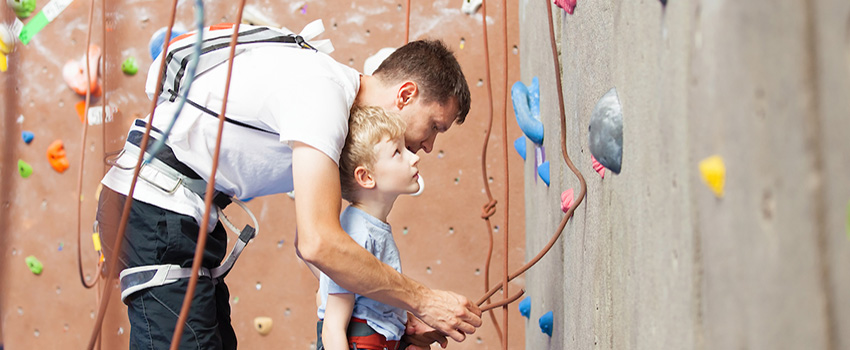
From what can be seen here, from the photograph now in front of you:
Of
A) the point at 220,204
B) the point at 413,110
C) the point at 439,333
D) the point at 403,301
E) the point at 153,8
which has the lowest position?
the point at 439,333

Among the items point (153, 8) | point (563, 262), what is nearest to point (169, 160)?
point (563, 262)

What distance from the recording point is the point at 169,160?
1.22 meters

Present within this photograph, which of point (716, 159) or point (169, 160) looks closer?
point (716, 159)

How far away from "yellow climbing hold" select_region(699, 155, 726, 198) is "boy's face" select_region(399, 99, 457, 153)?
0.82 meters

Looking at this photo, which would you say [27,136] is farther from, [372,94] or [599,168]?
[599,168]

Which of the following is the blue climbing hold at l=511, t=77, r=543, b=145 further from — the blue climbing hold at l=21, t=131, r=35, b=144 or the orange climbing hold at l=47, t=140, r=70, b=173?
the blue climbing hold at l=21, t=131, r=35, b=144

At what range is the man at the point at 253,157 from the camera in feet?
3.42

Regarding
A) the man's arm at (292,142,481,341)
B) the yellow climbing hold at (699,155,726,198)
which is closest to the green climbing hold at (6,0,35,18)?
the man's arm at (292,142,481,341)

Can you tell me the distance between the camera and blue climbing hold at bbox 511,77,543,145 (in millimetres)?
1756

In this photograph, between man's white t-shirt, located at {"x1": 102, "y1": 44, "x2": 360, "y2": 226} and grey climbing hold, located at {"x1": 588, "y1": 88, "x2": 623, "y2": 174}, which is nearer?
grey climbing hold, located at {"x1": 588, "y1": 88, "x2": 623, "y2": 174}

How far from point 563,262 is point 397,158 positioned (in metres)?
0.44

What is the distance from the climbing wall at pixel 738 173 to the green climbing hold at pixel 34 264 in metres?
2.48

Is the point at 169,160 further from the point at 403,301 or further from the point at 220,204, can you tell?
the point at 403,301

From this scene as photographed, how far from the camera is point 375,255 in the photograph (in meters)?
1.16
